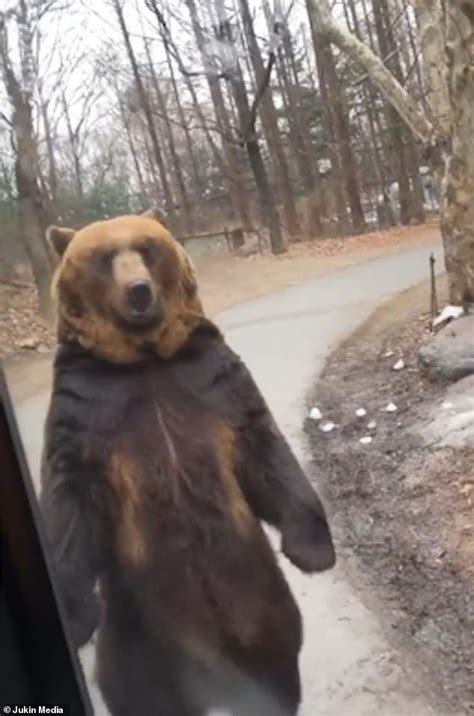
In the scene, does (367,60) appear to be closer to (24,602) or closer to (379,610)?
(379,610)

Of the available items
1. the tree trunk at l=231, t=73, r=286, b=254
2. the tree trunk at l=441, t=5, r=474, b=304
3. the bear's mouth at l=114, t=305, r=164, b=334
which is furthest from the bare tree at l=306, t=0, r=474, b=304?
the bear's mouth at l=114, t=305, r=164, b=334

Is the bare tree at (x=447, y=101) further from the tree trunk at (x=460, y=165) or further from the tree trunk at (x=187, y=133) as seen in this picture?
the tree trunk at (x=187, y=133)

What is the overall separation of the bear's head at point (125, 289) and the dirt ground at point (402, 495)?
0.66ft

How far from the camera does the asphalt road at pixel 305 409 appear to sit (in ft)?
3.47

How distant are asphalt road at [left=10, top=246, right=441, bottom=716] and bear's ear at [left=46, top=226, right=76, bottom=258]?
0.59 ft

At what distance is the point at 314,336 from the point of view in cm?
113

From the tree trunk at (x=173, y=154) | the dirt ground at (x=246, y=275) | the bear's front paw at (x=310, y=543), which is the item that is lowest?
the bear's front paw at (x=310, y=543)

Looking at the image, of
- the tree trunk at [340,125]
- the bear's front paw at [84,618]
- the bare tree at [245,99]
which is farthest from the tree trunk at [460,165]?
the bear's front paw at [84,618]

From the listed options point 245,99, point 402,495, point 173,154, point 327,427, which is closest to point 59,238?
point 173,154

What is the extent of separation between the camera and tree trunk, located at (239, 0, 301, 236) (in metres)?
1.08

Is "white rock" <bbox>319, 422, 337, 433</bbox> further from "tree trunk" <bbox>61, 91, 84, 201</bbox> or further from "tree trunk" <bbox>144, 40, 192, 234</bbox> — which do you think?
"tree trunk" <bbox>61, 91, 84, 201</bbox>

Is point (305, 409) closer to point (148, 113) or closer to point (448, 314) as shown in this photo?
point (448, 314)

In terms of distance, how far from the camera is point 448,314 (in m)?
1.10

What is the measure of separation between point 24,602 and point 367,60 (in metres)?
0.81
